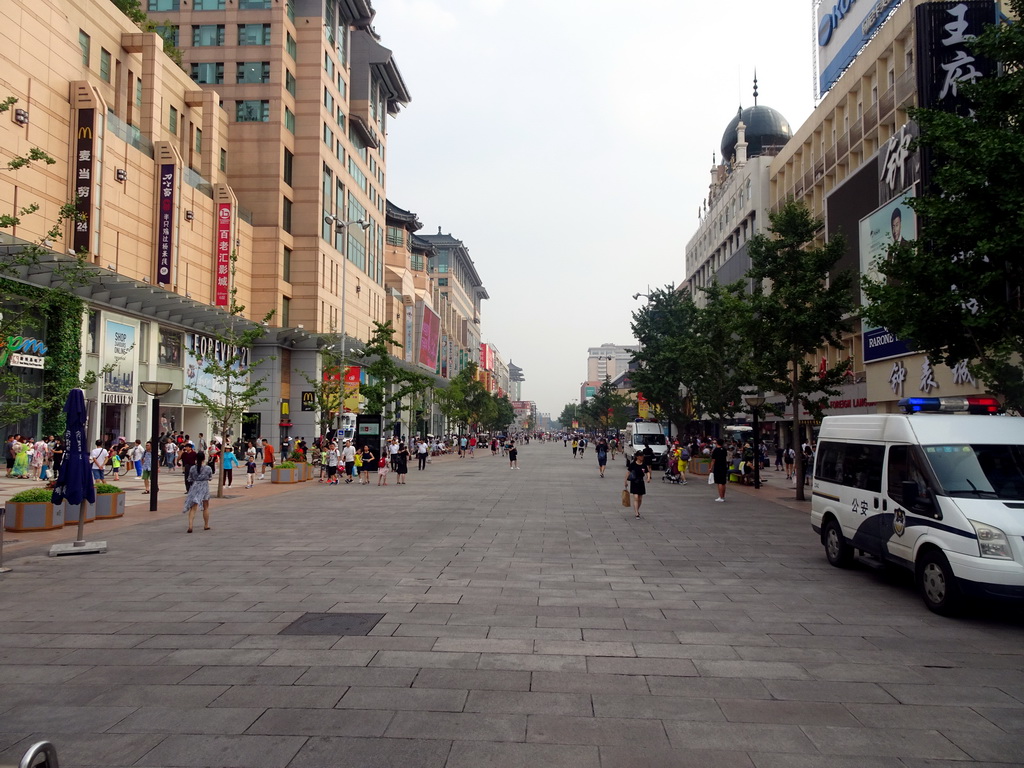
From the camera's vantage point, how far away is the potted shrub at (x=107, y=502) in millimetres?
16609

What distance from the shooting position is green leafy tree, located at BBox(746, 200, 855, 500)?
74.3 ft

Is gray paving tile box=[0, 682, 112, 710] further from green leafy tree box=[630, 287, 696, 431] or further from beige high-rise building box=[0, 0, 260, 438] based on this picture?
green leafy tree box=[630, 287, 696, 431]

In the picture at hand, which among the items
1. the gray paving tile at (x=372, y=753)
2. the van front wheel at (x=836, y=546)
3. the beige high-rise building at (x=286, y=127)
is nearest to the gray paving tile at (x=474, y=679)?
the gray paving tile at (x=372, y=753)

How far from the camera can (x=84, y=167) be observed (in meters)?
31.8

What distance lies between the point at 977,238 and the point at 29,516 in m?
17.2

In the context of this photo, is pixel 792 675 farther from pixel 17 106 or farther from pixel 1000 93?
pixel 17 106

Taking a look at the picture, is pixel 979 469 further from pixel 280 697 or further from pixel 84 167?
Answer: pixel 84 167

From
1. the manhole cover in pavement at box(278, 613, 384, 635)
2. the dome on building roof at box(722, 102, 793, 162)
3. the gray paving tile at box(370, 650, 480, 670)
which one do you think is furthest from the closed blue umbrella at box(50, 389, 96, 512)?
the dome on building roof at box(722, 102, 793, 162)

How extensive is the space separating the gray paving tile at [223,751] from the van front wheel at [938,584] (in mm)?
6758

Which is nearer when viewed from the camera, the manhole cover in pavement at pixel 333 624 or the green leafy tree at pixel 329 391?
the manhole cover in pavement at pixel 333 624

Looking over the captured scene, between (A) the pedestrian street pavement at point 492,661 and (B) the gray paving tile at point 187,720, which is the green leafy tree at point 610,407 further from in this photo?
(B) the gray paving tile at point 187,720

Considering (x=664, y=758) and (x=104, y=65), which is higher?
(x=104, y=65)

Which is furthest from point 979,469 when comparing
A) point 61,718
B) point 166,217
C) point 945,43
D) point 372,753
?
point 166,217

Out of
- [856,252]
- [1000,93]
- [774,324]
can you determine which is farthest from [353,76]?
[1000,93]
